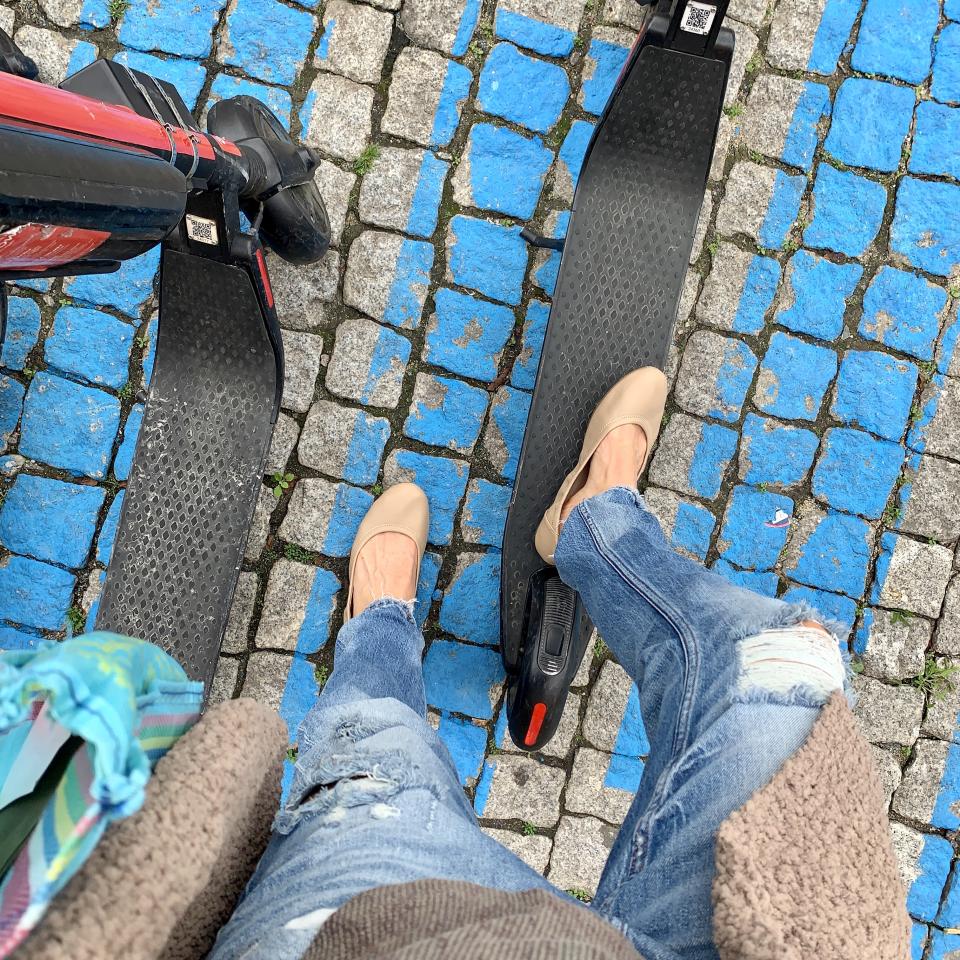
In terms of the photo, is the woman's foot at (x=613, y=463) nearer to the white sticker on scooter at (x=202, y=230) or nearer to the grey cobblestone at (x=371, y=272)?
the grey cobblestone at (x=371, y=272)

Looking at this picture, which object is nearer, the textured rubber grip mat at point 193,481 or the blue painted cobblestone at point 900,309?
the textured rubber grip mat at point 193,481

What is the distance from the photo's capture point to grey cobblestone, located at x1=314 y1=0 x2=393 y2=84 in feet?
7.86

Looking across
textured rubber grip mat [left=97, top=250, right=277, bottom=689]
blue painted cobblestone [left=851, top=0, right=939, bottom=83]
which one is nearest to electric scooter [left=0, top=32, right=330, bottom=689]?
textured rubber grip mat [left=97, top=250, right=277, bottom=689]

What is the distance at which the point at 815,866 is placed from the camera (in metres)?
1.36

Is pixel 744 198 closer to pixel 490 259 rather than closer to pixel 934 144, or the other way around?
pixel 934 144

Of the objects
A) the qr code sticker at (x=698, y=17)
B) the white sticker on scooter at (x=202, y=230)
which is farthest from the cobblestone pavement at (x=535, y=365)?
the white sticker on scooter at (x=202, y=230)

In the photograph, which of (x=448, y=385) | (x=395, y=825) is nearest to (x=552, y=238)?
(x=448, y=385)

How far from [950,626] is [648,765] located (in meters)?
1.30

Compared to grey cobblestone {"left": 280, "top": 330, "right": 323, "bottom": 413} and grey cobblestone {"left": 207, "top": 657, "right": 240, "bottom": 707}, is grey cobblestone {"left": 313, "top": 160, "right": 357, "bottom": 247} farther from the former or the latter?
grey cobblestone {"left": 207, "top": 657, "right": 240, "bottom": 707}

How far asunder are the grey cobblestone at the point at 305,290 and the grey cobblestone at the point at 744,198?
1.21 m

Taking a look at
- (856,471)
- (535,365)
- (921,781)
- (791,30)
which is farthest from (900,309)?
(921,781)

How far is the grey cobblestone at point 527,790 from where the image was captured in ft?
7.93

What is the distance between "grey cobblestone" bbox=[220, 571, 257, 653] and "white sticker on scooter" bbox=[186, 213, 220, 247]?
3.24 feet

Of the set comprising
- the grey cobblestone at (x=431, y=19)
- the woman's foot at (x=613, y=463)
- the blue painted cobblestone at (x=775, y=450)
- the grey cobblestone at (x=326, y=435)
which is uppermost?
the grey cobblestone at (x=431, y=19)
